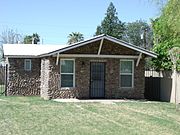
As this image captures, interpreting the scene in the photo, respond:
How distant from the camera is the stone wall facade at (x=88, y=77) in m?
23.3

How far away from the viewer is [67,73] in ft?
77.2

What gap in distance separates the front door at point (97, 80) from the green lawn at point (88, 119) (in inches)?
140

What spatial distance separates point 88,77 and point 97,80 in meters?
0.63

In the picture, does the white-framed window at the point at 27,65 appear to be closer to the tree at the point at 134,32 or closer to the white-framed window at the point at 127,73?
the white-framed window at the point at 127,73

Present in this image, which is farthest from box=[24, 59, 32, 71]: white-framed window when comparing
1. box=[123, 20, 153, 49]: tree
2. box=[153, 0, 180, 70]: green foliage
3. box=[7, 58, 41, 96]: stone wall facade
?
box=[123, 20, 153, 49]: tree

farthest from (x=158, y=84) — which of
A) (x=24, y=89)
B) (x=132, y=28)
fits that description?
(x=132, y=28)

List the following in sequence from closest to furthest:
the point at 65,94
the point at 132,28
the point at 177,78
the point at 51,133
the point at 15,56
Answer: the point at 51,133 → the point at 177,78 → the point at 65,94 → the point at 15,56 → the point at 132,28

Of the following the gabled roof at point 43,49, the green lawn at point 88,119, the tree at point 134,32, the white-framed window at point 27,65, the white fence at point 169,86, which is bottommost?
the green lawn at point 88,119

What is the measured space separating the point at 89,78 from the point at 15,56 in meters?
5.83

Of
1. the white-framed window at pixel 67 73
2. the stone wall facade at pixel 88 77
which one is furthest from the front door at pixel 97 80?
the white-framed window at pixel 67 73

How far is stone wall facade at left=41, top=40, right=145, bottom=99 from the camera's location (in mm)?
23312

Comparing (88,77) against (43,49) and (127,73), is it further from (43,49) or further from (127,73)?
(43,49)

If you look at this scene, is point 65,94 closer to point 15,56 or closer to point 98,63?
point 98,63

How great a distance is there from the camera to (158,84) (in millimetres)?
24406
